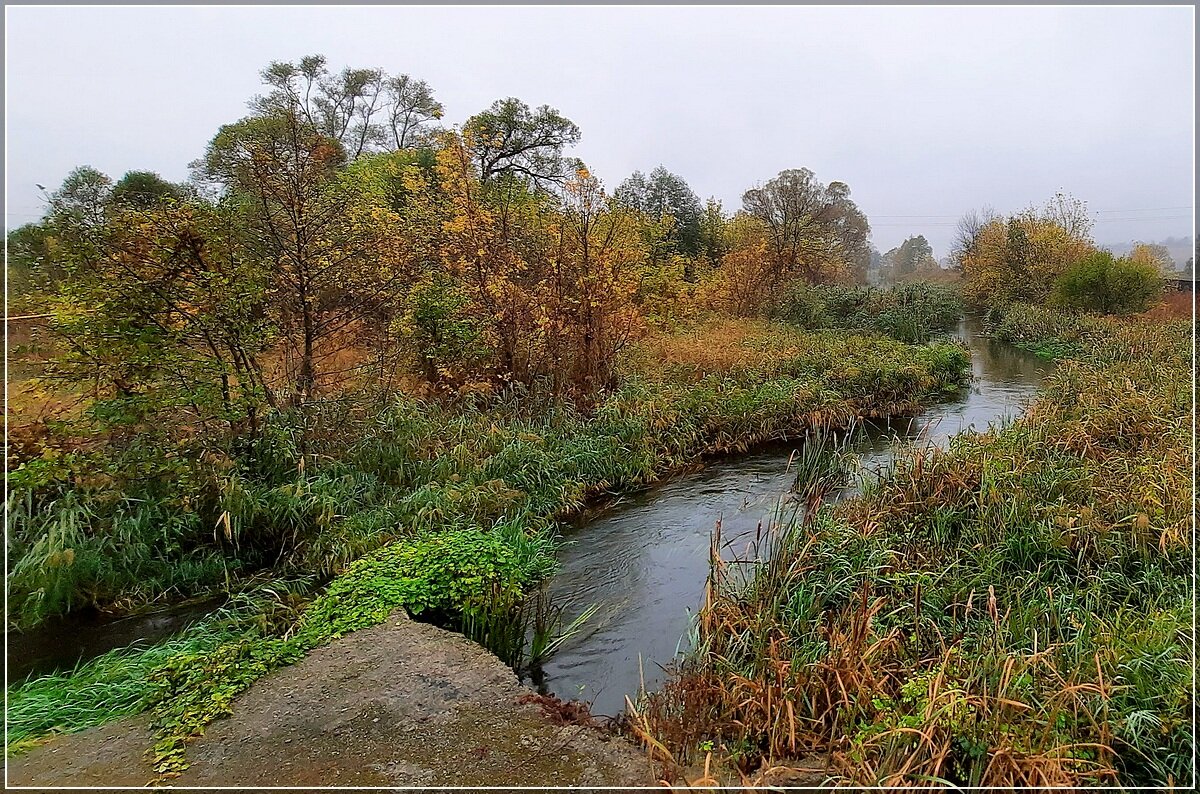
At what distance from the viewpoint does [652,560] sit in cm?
567

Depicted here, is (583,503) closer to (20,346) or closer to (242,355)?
(242,355)

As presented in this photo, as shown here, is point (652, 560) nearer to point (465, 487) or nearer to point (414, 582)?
point (465, 487)

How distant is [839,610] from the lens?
4012 mm

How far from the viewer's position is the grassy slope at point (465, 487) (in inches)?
130

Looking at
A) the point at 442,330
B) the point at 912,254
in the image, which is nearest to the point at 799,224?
the point at 442,330

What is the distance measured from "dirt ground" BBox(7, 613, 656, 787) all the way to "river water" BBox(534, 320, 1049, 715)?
0.72 metres

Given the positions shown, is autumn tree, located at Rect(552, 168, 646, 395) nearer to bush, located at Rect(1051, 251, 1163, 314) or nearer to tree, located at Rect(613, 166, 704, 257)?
tree, located at Rect(613, 166, 704, 257)

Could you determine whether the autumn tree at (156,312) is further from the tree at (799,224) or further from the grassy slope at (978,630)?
the tree at (799,224)

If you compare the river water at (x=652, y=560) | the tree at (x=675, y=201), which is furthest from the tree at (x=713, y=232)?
the river water at (x=652, y=560)

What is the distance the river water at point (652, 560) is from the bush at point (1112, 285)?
11523mm

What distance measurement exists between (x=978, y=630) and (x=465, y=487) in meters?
4.45

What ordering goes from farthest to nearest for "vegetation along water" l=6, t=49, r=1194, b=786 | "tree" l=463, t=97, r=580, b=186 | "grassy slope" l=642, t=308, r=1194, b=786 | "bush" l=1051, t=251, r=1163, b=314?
"tree" l=463, t=97, r=580, b=186 < "bush" l=1051, t=251, r=1163, b=314 < "vegetation along water" l=6, t=49, r=1194, b=786 < "grassy slope" l=642, t=308, r=1194, b=786

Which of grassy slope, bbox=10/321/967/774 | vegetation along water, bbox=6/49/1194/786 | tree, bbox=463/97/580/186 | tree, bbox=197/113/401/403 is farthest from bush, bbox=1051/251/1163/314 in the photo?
tree, bbox=197/113/401/403

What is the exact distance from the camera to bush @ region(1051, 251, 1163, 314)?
56.1ft
